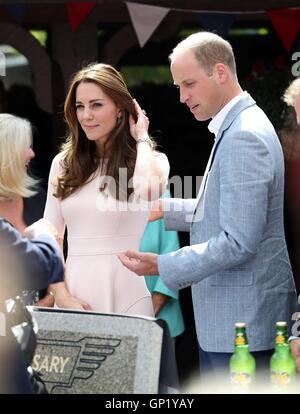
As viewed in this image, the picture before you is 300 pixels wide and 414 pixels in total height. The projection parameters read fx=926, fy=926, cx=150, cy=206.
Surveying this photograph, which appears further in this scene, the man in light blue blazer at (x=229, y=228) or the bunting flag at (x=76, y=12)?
the bunting flag at (x=76, y=12)

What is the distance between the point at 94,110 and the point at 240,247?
890mm

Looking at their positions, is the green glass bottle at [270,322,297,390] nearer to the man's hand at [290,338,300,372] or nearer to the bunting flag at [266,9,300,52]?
the man's hand at [290,338,300,372]

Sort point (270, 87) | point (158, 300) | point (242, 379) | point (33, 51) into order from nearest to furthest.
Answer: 1. point (242, 379)
2. point (158, 300)
3. point (270, 87)
4. point (33, 51)

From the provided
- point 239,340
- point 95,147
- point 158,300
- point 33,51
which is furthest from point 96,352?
point 33,51

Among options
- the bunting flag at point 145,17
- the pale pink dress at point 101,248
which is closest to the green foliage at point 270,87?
the bunting flag at point 145,17

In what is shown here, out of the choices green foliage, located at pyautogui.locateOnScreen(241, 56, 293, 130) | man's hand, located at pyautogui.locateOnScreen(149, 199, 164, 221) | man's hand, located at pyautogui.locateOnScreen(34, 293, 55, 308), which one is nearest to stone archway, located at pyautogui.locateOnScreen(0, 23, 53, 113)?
green foliage, located at pyautogui.locateOnScreen(241, 56, 293, 130)

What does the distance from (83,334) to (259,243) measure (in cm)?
Result: 69

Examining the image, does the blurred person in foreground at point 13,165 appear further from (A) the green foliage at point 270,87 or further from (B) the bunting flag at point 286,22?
(B) the bunting flag at point 286,22

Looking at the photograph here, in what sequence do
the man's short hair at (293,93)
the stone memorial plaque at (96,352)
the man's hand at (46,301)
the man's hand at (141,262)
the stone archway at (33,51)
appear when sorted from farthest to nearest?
the stone archway at (33,51)
the man's hand at (46,301)
the man's short hair at (293,93)
the man's hand at (141,262)
the stone memorial plaque at (96,352)

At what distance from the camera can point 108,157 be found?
3582 millimetres

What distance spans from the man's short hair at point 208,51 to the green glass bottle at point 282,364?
0.95m

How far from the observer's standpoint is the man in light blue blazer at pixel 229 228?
3.02 meters

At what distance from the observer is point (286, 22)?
5562 mm

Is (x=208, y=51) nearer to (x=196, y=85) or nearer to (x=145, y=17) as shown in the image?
(x=196, y=85)
